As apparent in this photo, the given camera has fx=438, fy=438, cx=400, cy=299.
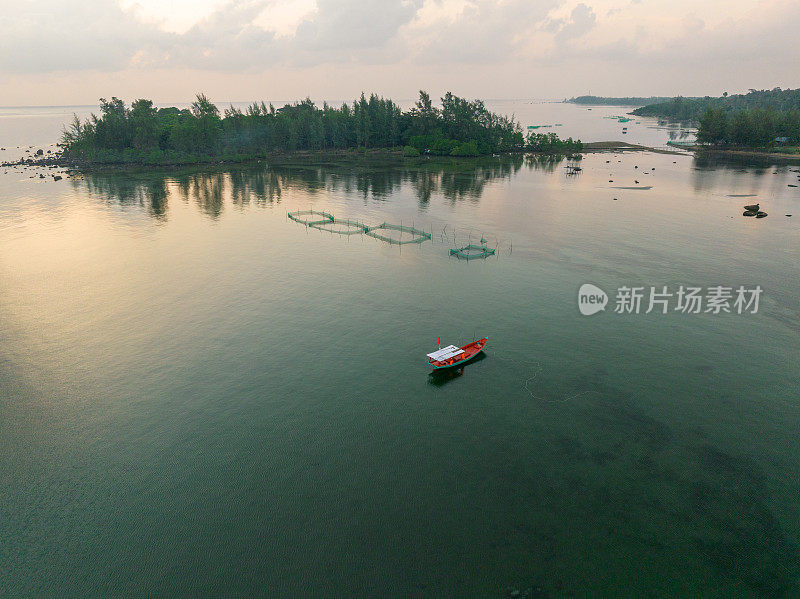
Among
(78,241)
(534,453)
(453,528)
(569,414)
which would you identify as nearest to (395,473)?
(453,528)

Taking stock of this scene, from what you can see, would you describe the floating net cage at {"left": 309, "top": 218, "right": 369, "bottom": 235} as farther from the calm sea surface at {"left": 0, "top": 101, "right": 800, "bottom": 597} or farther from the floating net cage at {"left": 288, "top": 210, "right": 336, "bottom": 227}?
the calm sea surface at {"left": 0, "top": 101, "right": 800, "bottom": 597}

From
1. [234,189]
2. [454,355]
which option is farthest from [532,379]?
[234,189]

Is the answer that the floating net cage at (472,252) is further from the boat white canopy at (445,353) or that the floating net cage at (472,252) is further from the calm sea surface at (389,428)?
the boat white canopy at (445,353)

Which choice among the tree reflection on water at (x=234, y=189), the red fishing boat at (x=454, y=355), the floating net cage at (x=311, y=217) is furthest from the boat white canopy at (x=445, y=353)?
the tree reflection on water at (x=234, y=189)

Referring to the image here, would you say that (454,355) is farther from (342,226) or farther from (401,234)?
(342,226)

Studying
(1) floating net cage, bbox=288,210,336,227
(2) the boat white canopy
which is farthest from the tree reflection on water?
(2) the boat white canopy

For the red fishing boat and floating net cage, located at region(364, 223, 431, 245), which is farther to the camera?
floating net cage, located at region(364, 223, 431, 245)

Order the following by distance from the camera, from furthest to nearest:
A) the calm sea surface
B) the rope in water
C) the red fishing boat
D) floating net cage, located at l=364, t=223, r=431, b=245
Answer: floating net cage, located at l=364, t=223, r=431, b=245 < the red fishing boat < the rope in water < the calm sea surface

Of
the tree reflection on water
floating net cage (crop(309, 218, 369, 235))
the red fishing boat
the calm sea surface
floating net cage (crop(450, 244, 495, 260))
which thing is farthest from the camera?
the tree reflection on water
